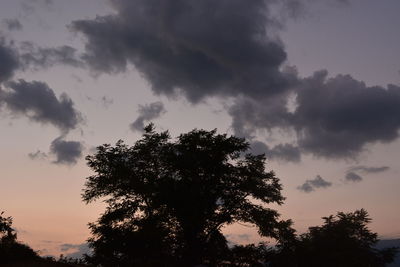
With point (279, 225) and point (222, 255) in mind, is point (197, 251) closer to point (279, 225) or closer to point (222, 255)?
point (222, 255)

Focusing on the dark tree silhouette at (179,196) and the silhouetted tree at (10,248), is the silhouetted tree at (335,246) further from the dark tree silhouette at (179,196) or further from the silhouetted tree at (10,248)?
the silhouetted tree at (10,248)

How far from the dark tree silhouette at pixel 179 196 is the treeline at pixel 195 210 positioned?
0.35ft

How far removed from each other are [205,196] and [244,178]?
5133 mm

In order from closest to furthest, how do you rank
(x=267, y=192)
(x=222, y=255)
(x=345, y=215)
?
(x=222, y=255) < (x=267, y=192) < (x=345, y=215)

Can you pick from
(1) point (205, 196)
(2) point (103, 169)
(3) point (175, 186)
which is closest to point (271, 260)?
(1) point (205, 196)

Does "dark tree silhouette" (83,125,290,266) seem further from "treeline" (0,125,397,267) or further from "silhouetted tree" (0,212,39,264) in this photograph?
"silhouetted tree" (0,212,39,264)

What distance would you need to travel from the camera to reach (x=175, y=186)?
42594mm

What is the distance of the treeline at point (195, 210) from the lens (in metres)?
42.2

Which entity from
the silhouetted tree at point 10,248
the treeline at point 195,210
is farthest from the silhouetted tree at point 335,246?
the silhouetted tree at point 10,248

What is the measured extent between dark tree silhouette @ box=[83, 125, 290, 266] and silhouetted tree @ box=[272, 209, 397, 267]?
3.07 m

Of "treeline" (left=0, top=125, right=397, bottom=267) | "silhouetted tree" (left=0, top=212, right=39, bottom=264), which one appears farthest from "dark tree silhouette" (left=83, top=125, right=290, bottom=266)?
"silhouetted tree" (left=0, top=212, right=39, bottom=264)

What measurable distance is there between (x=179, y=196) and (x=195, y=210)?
227 cm

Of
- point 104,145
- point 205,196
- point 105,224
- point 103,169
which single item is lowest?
point 105,224

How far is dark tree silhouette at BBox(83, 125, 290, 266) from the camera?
42062mm
